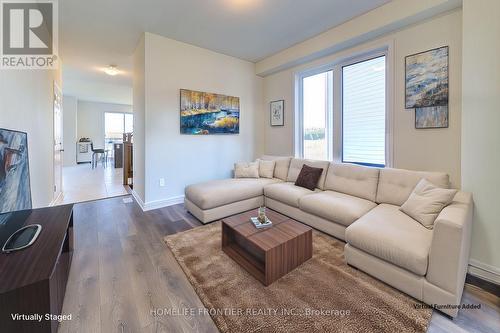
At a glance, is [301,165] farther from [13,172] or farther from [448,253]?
[13,172]

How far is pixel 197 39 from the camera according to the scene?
364 centimetres

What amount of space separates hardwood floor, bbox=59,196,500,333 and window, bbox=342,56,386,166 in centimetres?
196

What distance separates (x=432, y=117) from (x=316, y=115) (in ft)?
5.79

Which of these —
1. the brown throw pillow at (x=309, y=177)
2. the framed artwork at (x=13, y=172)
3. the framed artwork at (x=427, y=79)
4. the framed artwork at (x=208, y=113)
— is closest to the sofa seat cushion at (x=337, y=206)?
the brown throw pillow at (x=309, y=177)

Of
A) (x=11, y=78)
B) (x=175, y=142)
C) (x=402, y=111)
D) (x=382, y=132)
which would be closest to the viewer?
(x=11, y=78)

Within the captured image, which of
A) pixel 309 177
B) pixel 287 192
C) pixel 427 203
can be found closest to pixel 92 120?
pixel 287 192

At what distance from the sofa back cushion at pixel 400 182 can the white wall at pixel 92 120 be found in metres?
11.1

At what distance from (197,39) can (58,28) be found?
6.58ft

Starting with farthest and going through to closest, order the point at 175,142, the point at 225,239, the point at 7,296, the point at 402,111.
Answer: the point at 175,142 < the point at 402,111 < the point at 225,239 < the point at 7,296

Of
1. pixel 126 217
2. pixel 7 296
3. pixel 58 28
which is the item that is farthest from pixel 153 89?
pixel 7 296

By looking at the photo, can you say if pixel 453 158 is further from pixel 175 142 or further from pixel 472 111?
pixel 175 142

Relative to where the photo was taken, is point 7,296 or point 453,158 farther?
point 453,158

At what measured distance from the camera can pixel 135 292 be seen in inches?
66.8

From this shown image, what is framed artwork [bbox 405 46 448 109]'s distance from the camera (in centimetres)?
245
